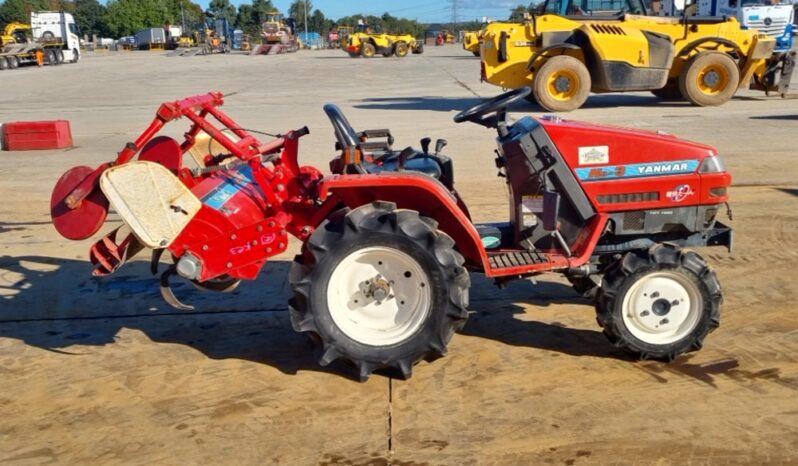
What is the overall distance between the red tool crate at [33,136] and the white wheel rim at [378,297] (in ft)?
34.5

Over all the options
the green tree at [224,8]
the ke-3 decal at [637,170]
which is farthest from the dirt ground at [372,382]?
the green tree at [224,8]

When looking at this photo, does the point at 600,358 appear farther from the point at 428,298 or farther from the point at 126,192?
the point at 126,192

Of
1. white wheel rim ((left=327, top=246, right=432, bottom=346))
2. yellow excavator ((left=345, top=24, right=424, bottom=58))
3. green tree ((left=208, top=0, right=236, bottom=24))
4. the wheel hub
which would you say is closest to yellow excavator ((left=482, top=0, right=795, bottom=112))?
the wheel hub

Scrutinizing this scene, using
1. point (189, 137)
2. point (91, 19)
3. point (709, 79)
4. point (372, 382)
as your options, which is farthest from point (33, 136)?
point (91, 19)

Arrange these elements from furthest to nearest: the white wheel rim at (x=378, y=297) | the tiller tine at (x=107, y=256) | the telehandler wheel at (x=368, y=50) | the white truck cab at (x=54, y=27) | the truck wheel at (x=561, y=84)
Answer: the telehandler wheel at (x=368, y=50), the white truck cab at (x=54, y=27), the truck wheel at (x=561, y=84), the tiller tine at (x=107, y=256), the white wheel rim at (x=378, y=297)

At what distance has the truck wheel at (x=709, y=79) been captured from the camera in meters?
16.2

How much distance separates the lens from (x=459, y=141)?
498 inches

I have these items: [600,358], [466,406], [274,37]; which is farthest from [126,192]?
[274,37]

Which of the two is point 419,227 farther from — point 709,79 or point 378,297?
point 709,79

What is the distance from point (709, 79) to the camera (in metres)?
16.4

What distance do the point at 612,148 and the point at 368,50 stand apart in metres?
46.1

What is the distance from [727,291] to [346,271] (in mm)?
2829

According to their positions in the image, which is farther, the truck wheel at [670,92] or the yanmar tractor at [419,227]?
the truck wheel at [670,92]

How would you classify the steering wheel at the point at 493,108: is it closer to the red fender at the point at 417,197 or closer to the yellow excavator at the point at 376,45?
the red fender at the point at 417,197
